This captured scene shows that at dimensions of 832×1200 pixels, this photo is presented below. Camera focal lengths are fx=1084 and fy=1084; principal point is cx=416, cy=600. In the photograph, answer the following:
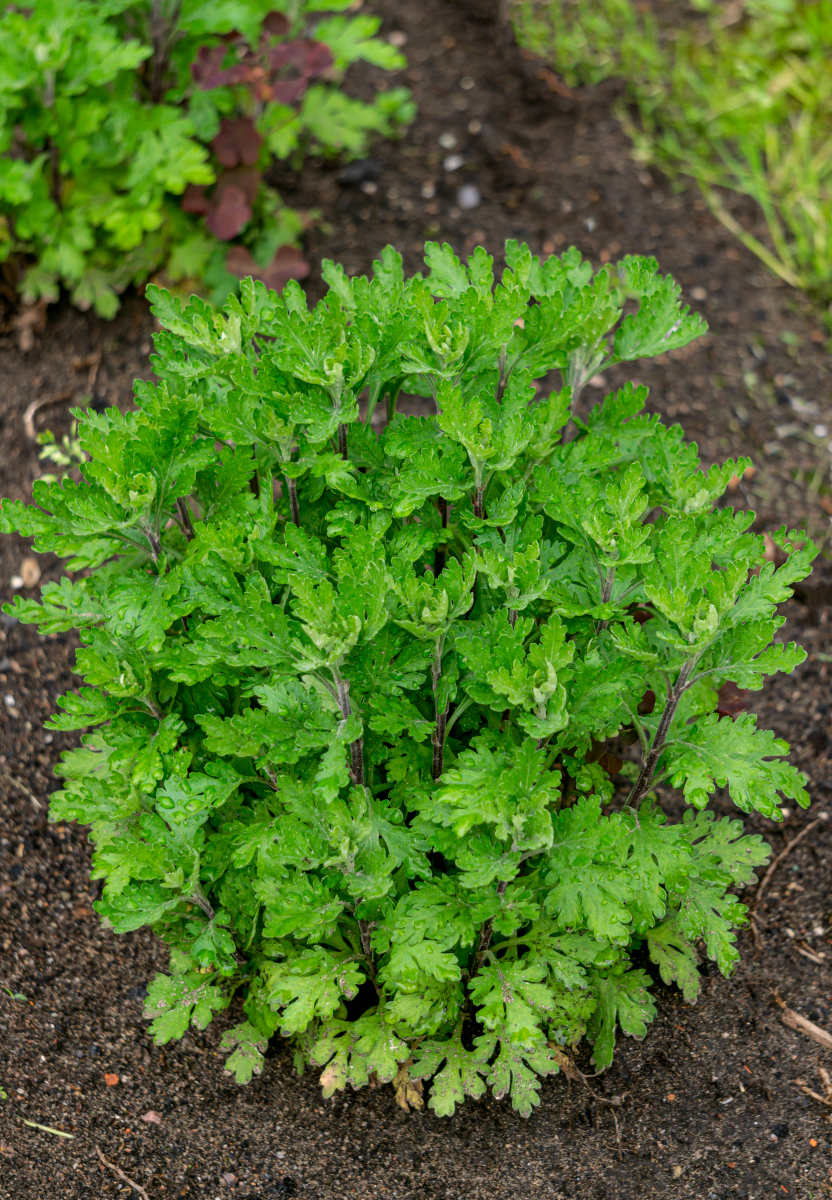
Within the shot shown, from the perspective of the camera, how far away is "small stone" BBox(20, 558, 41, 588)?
11.4 feet

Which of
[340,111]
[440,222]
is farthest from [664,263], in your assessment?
[340,111]

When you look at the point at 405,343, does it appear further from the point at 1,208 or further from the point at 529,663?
the point at 1,208

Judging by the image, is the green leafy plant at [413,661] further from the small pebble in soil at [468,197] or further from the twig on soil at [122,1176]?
the small pebble in soil at [468,197]

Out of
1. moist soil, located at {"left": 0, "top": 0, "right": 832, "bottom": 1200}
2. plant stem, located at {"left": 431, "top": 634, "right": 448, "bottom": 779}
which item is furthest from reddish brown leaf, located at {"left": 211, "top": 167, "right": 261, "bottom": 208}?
plant stem, located at {"left": 431, "top": 634, "right": 448, "bottom": 779}

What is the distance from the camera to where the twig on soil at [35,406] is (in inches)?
150

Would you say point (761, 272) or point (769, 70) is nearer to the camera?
point (761, 272)

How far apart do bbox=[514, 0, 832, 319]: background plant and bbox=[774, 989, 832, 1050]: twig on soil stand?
9.66ft

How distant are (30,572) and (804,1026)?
2.58 metres

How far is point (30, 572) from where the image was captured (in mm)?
3477

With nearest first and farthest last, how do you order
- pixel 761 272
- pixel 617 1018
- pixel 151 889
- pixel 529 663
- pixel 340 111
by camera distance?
pixel 529 663 → pixel 151 889 → pixel 617 1018 → pixel 340 111 → pixel 761 272

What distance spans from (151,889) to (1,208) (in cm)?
274

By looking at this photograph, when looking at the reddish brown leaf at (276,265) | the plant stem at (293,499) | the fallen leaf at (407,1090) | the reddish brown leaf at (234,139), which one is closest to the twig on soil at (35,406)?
the reddish brown leaf at (276,265)

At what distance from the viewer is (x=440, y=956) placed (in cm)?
197

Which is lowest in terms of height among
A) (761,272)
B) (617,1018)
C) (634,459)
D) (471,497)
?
(617,1018)
